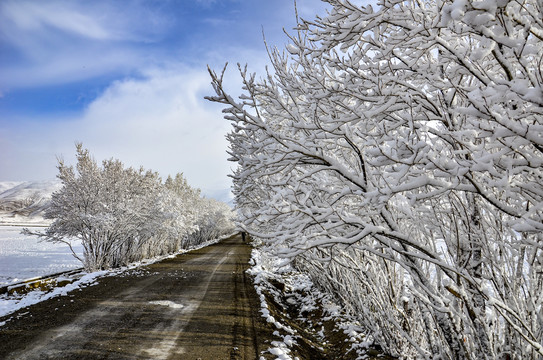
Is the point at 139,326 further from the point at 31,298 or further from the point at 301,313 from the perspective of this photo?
the point at 301,313

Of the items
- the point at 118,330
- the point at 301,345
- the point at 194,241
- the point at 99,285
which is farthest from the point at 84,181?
the point at 194,241

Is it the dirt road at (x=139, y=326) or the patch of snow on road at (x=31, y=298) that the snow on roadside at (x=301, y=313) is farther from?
the patch of snow on road at (x=31, y=298)

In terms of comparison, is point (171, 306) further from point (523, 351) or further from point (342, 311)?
point (523, 351)

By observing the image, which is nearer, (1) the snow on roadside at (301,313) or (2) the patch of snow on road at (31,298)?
(1) the snow on roadside at (301,313)

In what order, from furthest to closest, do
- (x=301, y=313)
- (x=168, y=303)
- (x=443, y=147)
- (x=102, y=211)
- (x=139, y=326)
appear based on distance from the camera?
(x=102, y=211), (x=301, y=313), (x=168, y=303), (x=139, y=326), (x=443, y=147)

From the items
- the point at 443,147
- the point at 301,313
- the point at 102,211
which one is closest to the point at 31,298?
the point at 102,211

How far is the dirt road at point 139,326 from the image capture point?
17.7ft

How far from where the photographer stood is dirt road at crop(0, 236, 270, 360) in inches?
213

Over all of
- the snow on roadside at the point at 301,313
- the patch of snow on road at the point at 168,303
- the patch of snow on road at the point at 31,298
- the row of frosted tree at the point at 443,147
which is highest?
the row of frosted tree at the point at 443,147

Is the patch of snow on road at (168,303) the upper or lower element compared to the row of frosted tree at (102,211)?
lower

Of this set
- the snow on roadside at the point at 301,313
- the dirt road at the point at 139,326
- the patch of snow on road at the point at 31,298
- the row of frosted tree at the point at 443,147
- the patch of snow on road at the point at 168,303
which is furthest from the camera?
the patch of snow on road at the point at 168,303

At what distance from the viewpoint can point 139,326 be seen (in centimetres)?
667

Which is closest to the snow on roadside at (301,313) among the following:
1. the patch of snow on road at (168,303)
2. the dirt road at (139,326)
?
the dirt road at (139,326)

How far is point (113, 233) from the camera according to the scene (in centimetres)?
1470
